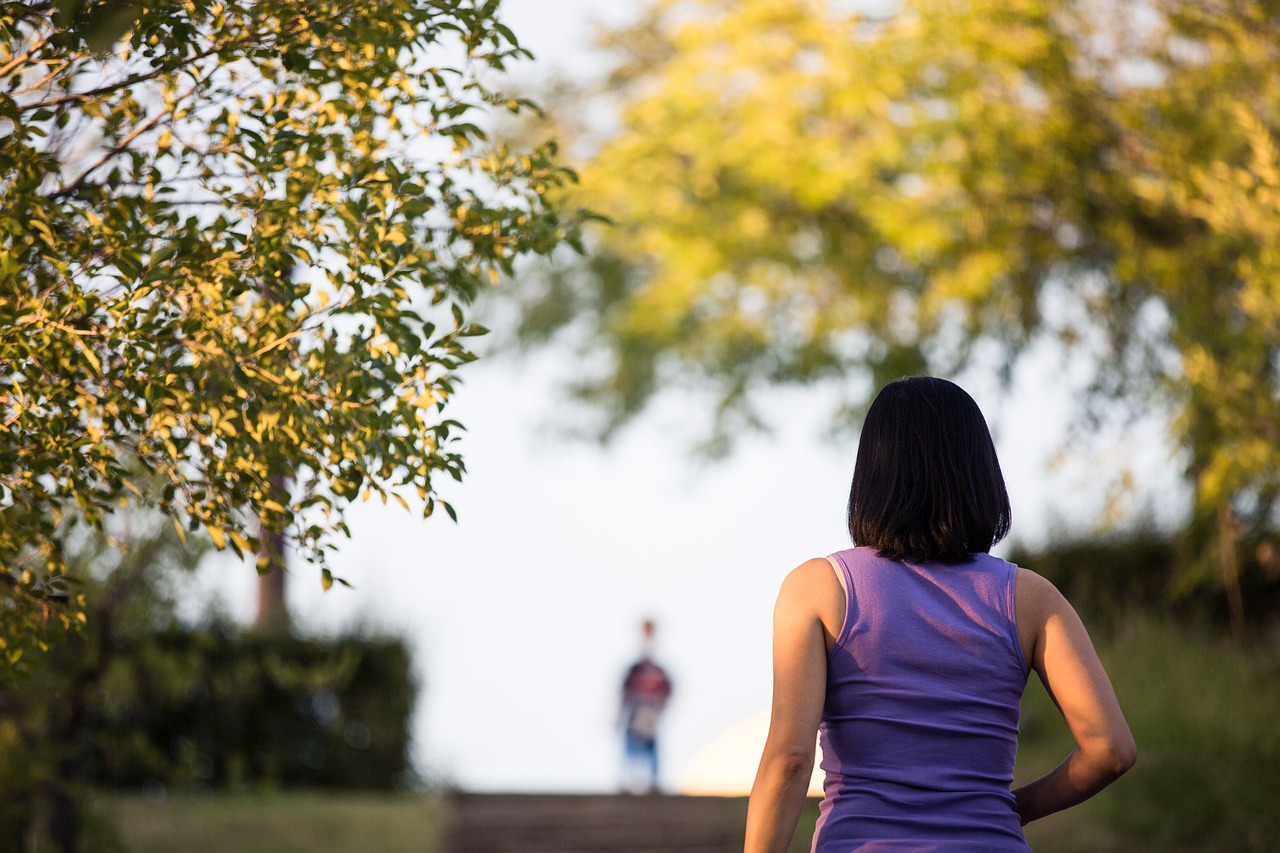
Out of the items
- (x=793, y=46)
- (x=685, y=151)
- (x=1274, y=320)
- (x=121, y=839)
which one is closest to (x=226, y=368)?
(x=121, y=839)

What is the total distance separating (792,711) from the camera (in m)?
2.39

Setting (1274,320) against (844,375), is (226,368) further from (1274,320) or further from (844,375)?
(844,375)

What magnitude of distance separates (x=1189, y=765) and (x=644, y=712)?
659 centimetres

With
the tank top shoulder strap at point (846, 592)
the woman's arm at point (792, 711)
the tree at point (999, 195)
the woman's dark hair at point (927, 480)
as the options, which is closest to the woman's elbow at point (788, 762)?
the woman's arm at point (792, 711)

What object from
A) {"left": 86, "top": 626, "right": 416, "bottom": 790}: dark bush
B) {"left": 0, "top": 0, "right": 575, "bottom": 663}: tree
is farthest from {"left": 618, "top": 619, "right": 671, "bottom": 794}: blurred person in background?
{"left": 0, "top": 0, "right": 575, "bottom": 663}: tree

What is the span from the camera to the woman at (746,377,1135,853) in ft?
7.79

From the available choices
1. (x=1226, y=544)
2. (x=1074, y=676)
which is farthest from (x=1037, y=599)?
(x=1226, y=544)

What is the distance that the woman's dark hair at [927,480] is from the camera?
2.51 m

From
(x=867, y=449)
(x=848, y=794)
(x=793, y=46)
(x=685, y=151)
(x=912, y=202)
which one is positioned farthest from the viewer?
(x=685, y=151)

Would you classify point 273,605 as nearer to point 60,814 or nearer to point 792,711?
point 60,814

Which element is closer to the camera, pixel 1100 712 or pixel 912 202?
Answer: pixel 1100 712

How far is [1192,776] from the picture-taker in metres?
9.84

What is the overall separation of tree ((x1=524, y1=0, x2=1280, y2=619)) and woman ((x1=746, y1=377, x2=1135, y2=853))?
628cm

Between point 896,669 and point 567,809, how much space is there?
1009 cm
